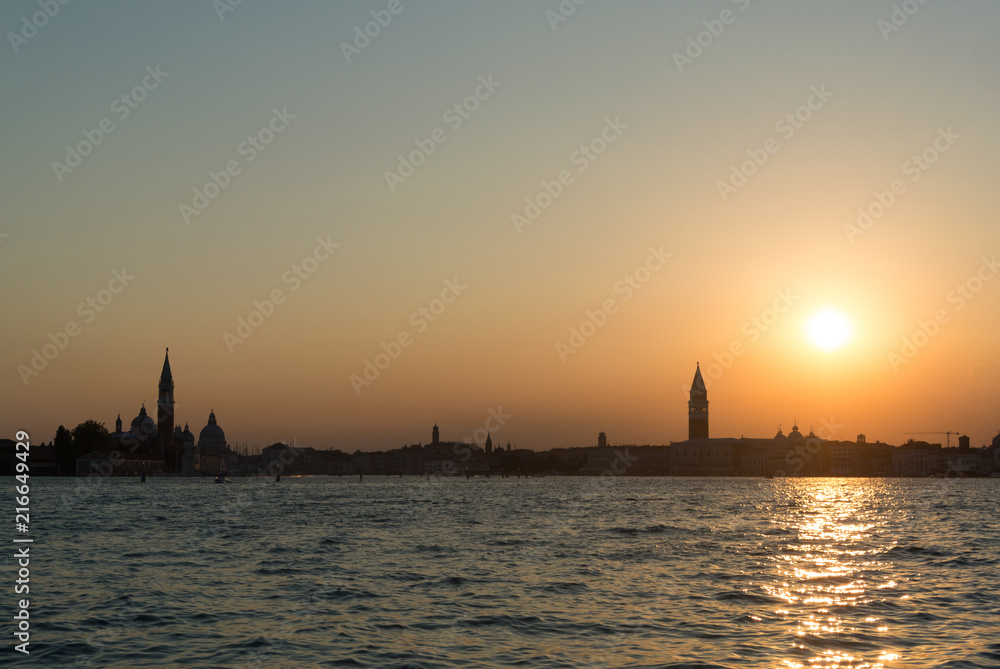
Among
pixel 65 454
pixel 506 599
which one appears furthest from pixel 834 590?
pixel 65 454

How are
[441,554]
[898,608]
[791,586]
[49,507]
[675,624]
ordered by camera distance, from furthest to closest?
[49,507] → [441,554] → [791,586] → [898,608] → [675,624]

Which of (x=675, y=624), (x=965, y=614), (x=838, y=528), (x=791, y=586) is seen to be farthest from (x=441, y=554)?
(x=838, y=528)

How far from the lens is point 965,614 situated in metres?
22.2

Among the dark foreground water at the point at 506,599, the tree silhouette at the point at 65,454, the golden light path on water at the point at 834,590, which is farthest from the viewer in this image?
the tree silhouette at the point at 65,454

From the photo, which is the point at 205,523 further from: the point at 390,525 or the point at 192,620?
the point at 192,620

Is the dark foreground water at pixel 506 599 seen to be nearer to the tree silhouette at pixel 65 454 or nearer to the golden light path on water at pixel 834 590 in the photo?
the golden light path on water at pixel 834 590

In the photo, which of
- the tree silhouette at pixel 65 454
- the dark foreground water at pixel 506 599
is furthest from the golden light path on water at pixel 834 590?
the tree silhouette at pixel 65 454

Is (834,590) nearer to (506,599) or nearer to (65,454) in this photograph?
(506,599)

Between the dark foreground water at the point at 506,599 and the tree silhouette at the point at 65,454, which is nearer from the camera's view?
the dark foreground water at the point at 506,599

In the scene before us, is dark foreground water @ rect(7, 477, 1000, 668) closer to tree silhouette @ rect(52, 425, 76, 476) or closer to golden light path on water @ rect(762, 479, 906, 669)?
golden light path on water @ rect(762, 479, 906, 669)

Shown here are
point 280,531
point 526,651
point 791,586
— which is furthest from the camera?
point 280,531

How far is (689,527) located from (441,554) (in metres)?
19.6

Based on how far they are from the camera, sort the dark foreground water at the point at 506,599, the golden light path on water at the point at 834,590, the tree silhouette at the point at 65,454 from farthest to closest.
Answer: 1. the tree silhouette at the point at 65,454
2. the dark foreground water at the point at 506,599
3. the golden light path on water at the point at 834,590

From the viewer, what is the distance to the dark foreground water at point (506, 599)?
59.9 ft
